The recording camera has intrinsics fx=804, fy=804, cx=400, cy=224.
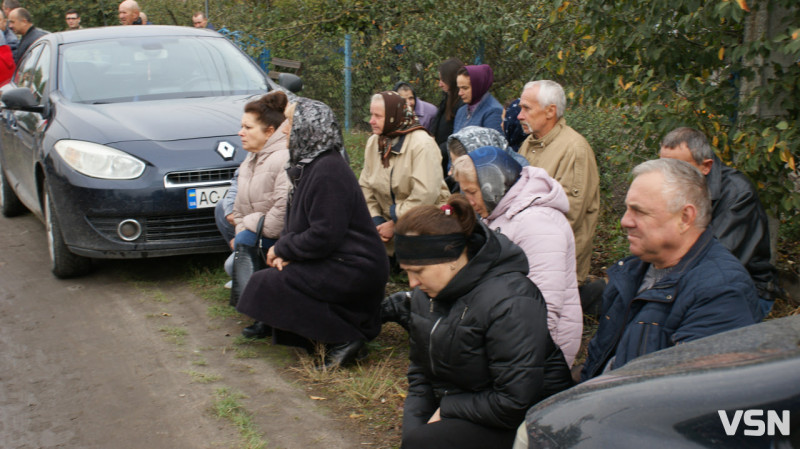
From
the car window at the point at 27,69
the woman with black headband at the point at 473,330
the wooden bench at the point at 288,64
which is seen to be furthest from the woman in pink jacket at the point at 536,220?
the wooden bench at the point at 288,64

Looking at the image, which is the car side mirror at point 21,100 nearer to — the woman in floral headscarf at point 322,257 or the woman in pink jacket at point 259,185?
the woman in pink jacket at point 259,185

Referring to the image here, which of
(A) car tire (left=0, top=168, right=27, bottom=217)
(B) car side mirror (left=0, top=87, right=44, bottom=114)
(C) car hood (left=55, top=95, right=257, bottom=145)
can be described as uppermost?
(B) car side mirror (left=0, top=87, right=44, bottom=114)

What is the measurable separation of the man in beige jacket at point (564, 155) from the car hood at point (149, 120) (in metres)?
2.46

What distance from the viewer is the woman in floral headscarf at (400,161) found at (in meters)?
5.50

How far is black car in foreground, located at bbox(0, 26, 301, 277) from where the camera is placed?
19.3 ft

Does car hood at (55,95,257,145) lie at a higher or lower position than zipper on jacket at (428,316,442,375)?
higher

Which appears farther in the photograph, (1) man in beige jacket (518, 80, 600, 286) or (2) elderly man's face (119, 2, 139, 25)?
(2) elderly man's face (119, 2, 139, 25)

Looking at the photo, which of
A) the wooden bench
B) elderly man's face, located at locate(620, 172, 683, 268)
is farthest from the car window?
elderly man's face, located at locate(620, 172, 683, 268)

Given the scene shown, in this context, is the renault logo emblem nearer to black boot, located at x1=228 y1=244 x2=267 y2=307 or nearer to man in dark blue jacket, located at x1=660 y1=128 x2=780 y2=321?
black boot, located at x1=228 y1=244 x2=267 y2=307

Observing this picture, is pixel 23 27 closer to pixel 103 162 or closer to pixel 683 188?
pixel 103 162

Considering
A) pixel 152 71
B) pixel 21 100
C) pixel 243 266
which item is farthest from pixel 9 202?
pixel 243 266

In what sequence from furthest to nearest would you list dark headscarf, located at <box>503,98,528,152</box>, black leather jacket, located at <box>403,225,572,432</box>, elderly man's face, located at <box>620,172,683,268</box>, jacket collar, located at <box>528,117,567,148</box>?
dark headscarf, located at <box>503,98,528,152</box>
jacket collar, located at <box>528,117,567,148</box>
black leather jacket, located at <box>403,225,572,432</box>
elderly man's face, located at <box>620,172,683,268</box>

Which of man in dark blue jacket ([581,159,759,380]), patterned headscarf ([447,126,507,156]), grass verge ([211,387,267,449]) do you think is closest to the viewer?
man in dark blue jacket ([581,159,759,380])

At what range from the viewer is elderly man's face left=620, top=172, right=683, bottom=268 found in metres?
2.83
